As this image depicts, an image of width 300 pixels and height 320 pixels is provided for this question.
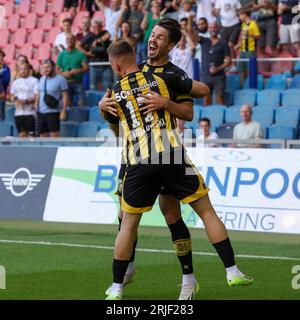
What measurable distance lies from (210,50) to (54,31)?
8.21 meters

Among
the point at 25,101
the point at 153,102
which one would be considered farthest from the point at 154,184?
the point at 25,101

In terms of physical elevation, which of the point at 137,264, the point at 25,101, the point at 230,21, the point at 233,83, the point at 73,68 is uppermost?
the point at 230,21

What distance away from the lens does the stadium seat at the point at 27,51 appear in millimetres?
27125

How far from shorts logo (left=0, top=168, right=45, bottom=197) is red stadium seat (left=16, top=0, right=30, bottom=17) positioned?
1206cm

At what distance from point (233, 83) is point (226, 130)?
1800 mm

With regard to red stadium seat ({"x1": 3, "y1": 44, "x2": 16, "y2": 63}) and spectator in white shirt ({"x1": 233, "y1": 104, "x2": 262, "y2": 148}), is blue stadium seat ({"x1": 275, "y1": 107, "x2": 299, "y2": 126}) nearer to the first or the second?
spectator in white shirt ({"x1": 233, "y1": 104, "x2": 262, "y2": 148})

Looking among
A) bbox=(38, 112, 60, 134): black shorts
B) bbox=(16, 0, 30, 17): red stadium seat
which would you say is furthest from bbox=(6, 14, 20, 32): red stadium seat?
bbox=(38, 112, 60, 134): black shorts

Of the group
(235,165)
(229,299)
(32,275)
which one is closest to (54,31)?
(235,165)

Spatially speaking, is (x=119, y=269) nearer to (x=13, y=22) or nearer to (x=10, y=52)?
(x=10, y=52)

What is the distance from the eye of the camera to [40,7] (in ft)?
91.2

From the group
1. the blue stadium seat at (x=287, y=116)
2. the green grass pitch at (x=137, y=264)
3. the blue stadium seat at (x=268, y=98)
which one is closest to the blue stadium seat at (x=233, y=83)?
the blue stadium seat at (x=268, y=98)

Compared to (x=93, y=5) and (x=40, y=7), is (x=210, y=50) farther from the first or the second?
(x=40, y=7)

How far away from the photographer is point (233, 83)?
67.3 feet

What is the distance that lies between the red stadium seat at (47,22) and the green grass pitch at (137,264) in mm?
12324
